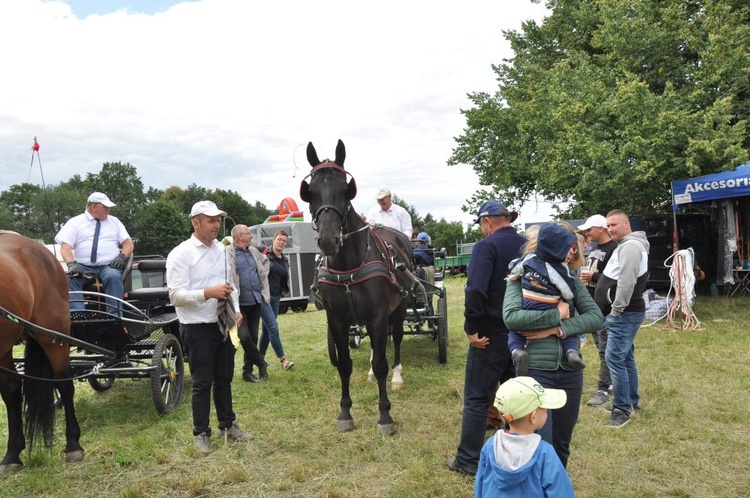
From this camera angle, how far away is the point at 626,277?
475 cm

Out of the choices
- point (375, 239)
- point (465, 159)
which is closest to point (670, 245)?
point (465, 159)

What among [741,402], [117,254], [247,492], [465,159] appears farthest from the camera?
[465,159]

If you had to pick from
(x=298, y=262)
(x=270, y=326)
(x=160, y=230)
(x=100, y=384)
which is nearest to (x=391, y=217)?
(x=270, y=326)

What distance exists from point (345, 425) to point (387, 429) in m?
0.42

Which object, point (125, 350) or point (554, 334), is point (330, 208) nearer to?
point (554, 334)

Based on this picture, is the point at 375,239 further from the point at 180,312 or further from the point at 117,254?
the point at 117,254

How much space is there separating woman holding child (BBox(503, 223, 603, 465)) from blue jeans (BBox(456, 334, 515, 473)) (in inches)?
27.4

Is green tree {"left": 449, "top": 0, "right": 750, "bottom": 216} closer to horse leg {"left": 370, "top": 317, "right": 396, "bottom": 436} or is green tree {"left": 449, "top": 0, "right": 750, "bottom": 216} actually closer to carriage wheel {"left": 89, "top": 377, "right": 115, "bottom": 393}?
horse leg {"left": 370, "top": 317, "right": 396, "bottom": 436}

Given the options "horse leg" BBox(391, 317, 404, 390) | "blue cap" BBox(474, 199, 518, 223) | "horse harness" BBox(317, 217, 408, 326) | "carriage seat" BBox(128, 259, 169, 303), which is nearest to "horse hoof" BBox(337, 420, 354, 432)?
"horse harness" BBox(317, 217, 408, 326)

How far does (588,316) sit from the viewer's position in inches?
116

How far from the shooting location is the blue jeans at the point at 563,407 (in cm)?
291

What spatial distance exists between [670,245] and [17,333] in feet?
49.3

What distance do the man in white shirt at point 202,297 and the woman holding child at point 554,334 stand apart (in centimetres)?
229

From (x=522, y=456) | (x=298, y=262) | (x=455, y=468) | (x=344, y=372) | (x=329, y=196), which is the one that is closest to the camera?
(x=522, y=456)
